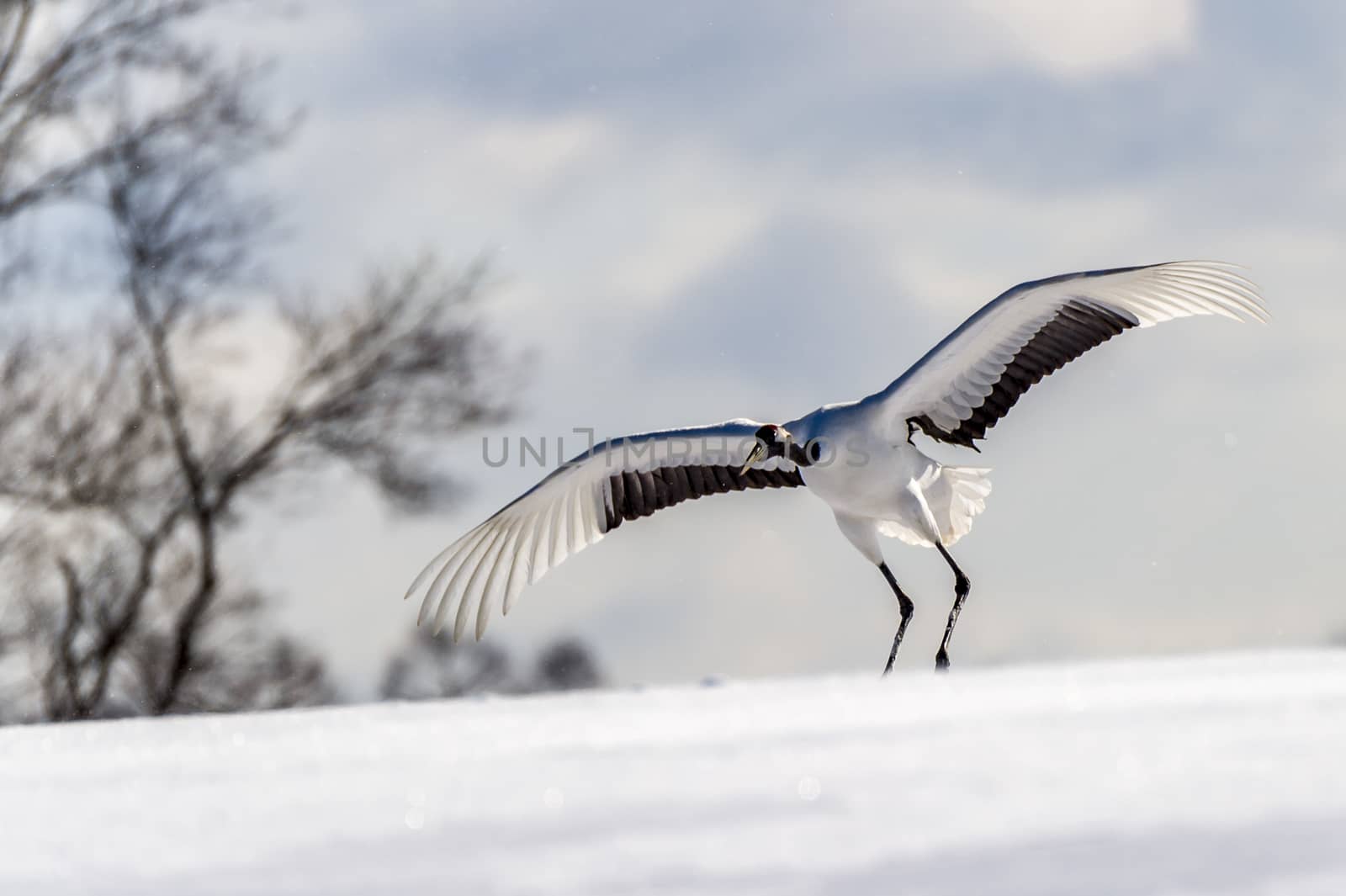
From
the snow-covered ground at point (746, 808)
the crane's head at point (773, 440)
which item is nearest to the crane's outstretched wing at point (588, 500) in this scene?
the crane's head at point (773, 440)

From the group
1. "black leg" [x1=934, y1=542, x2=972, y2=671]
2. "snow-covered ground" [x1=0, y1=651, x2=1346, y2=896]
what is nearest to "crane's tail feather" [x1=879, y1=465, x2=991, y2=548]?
"black leg" [x1=934, y1=542, x2=972, y2=671]

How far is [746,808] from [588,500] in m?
4.36

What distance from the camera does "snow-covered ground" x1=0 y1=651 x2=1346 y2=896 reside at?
1.00m

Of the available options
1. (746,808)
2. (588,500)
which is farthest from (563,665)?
(746,808)

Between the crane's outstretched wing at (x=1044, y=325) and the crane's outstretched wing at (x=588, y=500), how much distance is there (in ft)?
2.49

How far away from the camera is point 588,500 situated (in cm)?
551

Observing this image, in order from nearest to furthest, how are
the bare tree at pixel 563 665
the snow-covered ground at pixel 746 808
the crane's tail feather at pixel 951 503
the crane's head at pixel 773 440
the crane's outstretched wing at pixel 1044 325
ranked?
the snow-covered ground at pixel 746 808 → the crane's outstretched wing at pixel 1044 325 → the crane's head at pixel 773 440 → the crane's tail feather at pixel 951 503 → the bare tree at pixel 563 665

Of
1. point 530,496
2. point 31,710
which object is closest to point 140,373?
point 31,710

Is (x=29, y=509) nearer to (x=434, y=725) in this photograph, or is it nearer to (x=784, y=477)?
(x=784, y=477)

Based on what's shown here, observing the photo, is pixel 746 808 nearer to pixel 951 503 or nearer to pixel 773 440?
pixel 773 440

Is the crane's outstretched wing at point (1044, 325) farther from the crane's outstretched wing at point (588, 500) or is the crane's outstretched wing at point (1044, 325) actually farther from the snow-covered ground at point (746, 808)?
the snow-covered ground at point (746, 808)

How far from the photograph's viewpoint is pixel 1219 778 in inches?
49.4

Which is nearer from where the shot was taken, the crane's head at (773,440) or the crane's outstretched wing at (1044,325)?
the crane's outstretched wing at (1044,325)

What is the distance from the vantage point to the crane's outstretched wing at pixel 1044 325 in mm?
4613
